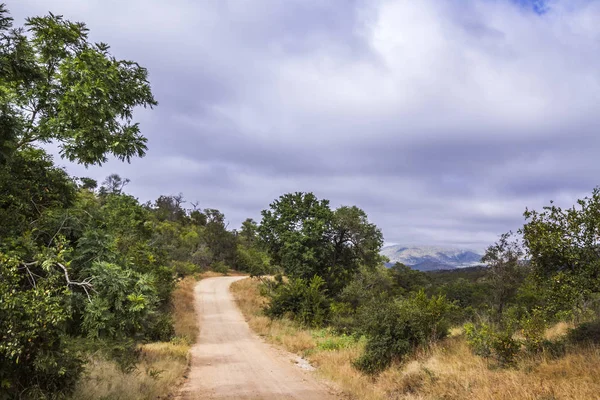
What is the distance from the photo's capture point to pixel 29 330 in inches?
185

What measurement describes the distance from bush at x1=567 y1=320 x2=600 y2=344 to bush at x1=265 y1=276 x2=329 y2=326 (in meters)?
13.5

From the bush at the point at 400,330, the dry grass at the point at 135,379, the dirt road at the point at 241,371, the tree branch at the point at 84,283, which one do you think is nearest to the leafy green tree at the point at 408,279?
the dirt road at the point at 241,371

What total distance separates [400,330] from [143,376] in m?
8.06

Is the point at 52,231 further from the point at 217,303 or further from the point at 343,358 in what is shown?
the point at 217,303

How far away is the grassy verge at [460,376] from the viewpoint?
7.34 m

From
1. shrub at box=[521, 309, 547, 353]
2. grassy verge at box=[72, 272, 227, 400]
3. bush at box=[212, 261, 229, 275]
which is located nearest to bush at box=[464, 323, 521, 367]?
shrub at box=[521, 309, 547, 353]

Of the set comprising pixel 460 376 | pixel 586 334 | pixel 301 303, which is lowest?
pixel 460 376

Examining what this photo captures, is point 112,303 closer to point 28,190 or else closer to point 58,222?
point 58,222

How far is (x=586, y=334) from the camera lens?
32.0 feet

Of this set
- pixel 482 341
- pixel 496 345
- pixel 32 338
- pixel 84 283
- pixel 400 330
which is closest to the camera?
pixel 32 338

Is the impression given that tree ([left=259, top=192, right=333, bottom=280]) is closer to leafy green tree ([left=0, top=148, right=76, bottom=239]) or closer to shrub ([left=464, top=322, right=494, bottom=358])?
shrub ([left=464, top=322, right=494, bottom=358])

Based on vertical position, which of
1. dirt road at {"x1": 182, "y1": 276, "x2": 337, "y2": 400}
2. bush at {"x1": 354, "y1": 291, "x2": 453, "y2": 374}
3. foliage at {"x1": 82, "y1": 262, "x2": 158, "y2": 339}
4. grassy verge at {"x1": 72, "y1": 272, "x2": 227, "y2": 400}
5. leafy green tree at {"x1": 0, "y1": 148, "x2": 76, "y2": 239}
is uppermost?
leafy green tree at {"x1": 0, "y1": 148, "x2": 76, "y2": 239}

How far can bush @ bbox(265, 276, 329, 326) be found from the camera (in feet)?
71.8

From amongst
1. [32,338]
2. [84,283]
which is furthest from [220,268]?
[32,338]
